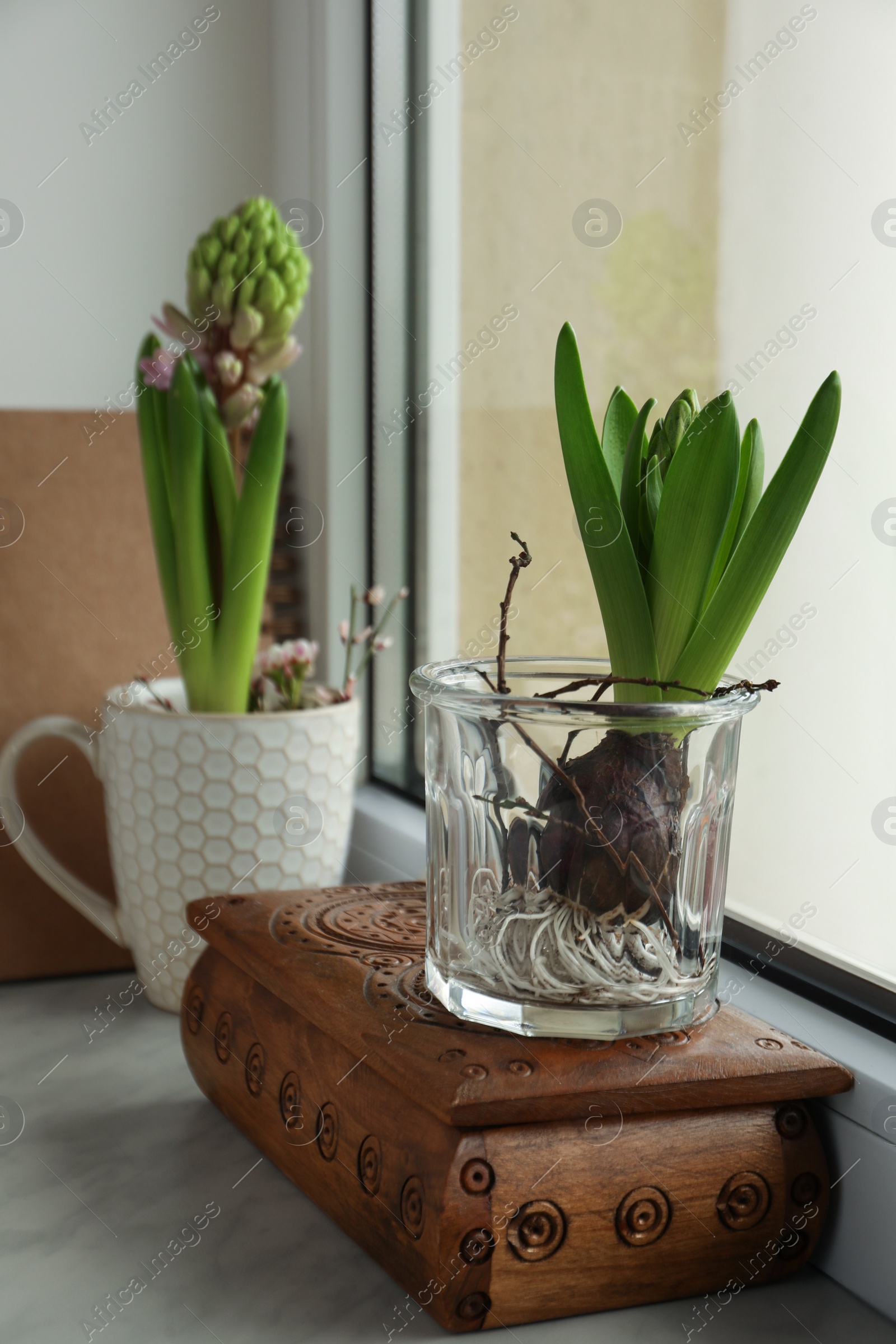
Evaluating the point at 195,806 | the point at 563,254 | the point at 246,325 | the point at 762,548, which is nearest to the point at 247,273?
the point at 246,325

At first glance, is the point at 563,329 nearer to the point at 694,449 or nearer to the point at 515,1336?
the point at 694,449

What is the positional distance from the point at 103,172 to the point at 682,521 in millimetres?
658

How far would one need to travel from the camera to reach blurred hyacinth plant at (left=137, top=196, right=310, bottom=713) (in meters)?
0.73

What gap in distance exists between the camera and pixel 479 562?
95cm

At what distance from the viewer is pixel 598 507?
1.46ft

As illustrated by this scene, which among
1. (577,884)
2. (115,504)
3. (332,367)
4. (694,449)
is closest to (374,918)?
(577,884)

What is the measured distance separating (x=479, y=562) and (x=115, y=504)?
0.91 ft

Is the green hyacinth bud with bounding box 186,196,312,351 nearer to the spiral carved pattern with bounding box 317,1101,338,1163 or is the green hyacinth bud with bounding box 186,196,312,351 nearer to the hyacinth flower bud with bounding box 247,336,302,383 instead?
the hyacinth flower bud with bounding box 247,336,302,383

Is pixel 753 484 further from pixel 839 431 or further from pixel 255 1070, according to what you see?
pixel 255 1070

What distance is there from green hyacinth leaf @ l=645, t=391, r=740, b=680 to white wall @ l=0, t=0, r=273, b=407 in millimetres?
592

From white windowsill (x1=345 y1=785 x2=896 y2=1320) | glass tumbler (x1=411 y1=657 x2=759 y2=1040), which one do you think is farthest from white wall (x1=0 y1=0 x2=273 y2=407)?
white windowsill (x1=345 y1=785 x2=896 y2=1320)

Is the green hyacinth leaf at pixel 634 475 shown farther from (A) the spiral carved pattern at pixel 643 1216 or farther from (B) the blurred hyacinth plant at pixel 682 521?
(A) the spiral carved pattern at pixel 643 1216

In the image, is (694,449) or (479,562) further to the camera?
(479,562)

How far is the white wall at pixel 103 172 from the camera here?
0.88 meters
